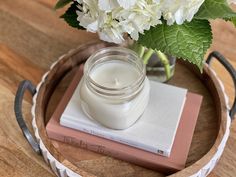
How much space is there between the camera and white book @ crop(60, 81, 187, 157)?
0.58 m

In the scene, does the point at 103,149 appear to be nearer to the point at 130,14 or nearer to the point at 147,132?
the point at 147,132

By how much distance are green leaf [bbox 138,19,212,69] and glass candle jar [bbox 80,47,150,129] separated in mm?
73

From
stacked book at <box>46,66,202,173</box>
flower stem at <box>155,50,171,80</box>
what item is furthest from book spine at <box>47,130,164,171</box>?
flower stem at <box>155,50,171,80</box>

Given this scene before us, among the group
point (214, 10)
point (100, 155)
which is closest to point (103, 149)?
point (100, 155)

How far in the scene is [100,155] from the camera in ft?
1.97

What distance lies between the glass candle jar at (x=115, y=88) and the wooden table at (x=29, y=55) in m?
0.12

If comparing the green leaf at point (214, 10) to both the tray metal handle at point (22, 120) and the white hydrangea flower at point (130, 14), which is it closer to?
the white hydrangea flower at point (130, 14)

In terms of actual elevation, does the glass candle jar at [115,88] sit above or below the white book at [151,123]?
above

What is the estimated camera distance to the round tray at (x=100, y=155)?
563mm

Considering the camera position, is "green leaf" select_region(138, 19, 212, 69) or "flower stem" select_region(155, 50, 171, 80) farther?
"flower stem" select_region(155, 50, 171, 80)

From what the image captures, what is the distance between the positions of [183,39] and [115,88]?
111mm

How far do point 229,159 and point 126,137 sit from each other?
0.16 metres

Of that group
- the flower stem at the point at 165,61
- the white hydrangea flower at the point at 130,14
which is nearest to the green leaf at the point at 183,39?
the white hydrangea flower at the point at 130,14

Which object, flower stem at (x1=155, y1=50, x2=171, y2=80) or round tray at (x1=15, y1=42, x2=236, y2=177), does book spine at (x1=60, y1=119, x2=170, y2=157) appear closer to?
round tray at (x1=15, y1=42, x2=236, y2=177)
